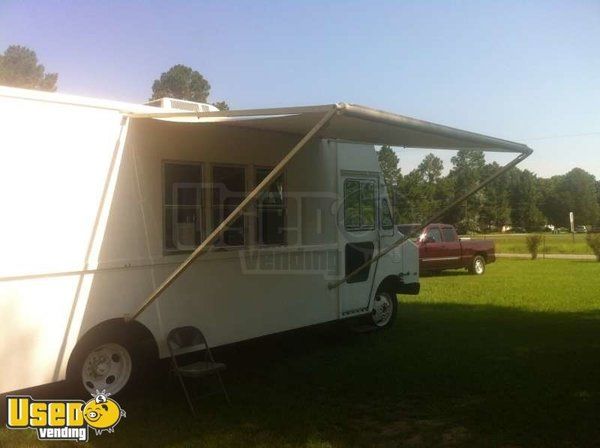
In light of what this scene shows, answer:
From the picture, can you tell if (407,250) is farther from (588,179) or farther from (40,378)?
(588,179)

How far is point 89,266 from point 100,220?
42cm

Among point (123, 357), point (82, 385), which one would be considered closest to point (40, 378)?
point (82, 385)

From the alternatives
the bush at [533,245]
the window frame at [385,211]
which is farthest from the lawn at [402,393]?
the bush at [533,245]

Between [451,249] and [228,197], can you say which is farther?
[451,249]

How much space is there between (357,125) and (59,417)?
12.8 ft

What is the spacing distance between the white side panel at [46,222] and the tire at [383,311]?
477 cm

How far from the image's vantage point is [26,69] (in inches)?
1407

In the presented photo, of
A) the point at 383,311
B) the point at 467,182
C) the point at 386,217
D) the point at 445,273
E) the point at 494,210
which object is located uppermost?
the point at 467,182

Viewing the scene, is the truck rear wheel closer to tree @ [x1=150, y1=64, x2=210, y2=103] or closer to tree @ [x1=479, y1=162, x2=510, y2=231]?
tree @ [x1=150, y1=64, x2=210, y2=103]

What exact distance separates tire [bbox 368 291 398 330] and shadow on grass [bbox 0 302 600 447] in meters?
0.26

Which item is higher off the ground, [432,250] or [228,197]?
[228,197]

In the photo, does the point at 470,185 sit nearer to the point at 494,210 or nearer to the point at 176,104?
the point at 494,210

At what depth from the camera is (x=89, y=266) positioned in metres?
4.94

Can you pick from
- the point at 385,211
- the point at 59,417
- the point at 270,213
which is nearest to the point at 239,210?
the point at 270,213
